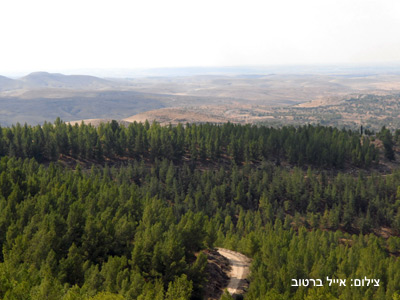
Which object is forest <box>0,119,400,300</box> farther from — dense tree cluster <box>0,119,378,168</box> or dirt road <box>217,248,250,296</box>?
dirt road <box>217,248,250,296</box>

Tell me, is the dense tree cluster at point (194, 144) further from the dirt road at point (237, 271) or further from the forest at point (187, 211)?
the dirt road at point (237, 271)

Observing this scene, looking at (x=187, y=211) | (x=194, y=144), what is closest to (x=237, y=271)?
(x=187, y=211)

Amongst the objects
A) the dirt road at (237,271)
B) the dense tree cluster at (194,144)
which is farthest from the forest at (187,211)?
the dirt road at (237,271)

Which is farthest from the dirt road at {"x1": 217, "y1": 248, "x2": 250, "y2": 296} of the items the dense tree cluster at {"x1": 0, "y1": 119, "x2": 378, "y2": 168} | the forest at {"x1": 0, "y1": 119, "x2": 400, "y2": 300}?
the dense tree cluster at {"x1": 0, "y1": 119, "x2": 378, "y2": 168}

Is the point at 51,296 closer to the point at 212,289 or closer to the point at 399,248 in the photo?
the point at 212,289

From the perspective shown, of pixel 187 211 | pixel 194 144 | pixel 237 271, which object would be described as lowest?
pixel 187 211

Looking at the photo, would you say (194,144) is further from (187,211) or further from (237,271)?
(237,271)

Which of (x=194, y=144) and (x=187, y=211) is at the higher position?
(x=194, y=144)

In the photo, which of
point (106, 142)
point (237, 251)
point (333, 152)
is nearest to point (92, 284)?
point (237, 251)
